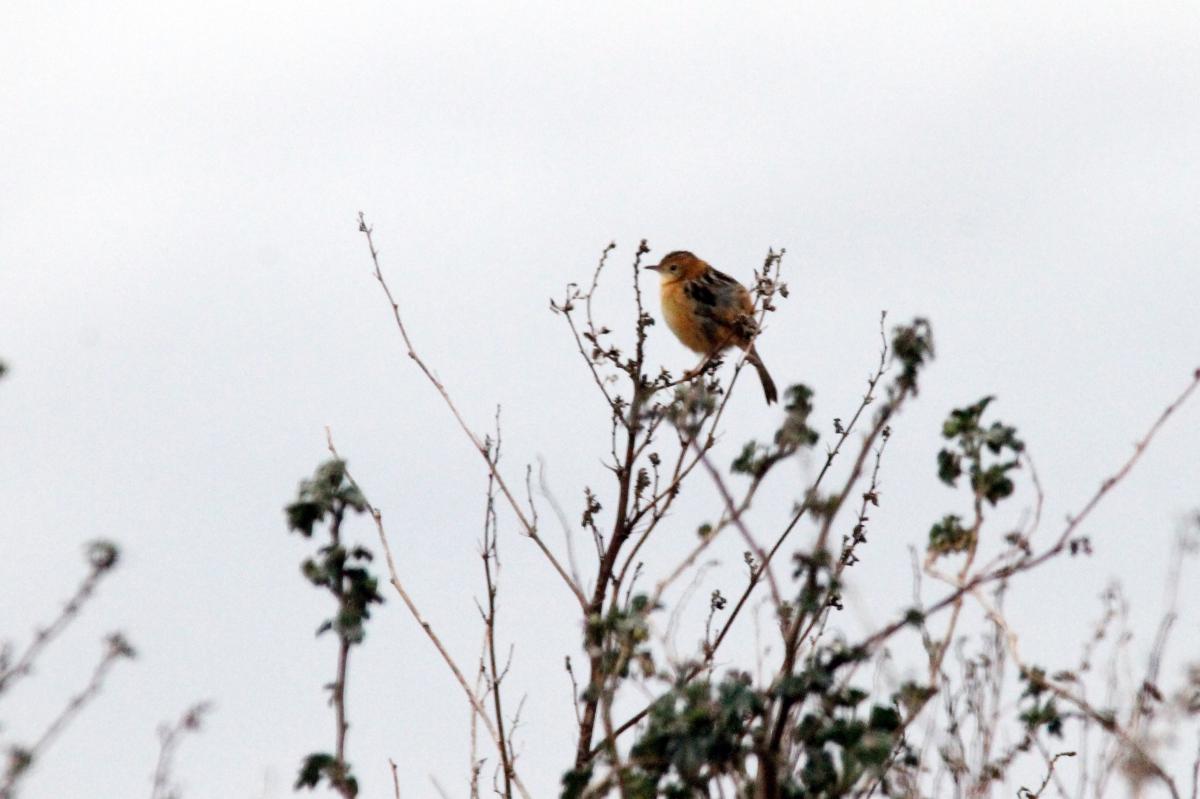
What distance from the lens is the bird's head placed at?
37.3 feet

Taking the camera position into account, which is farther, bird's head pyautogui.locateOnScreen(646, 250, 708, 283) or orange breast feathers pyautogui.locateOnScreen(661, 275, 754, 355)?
bird's head pyautogui.locateOnScreen(646, 250, 708, 283)

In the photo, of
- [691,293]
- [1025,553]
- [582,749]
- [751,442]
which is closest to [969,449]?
[1025,553]

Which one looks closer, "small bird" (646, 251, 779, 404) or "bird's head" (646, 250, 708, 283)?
"small bird" (646, 251, 779, 404)

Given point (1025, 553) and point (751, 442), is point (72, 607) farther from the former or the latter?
point (1025, 553)

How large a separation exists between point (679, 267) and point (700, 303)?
74 centimetres

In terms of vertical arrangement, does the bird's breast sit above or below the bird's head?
below

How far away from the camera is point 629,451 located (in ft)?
18.6

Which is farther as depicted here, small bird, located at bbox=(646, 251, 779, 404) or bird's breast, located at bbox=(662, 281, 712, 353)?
bird's breast, located at bbox=(662, 281, 712, 353)

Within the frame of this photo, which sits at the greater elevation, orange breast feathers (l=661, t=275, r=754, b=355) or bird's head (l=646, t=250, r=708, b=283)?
bird's head (l=646, t=250, r=708, b=283)

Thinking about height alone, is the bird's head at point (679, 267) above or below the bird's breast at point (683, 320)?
above

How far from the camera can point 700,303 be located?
1081 cm

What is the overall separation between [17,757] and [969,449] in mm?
2085

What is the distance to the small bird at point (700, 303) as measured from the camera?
34.8ft

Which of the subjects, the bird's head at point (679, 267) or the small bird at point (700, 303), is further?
the bird's head at point (679, 267)
